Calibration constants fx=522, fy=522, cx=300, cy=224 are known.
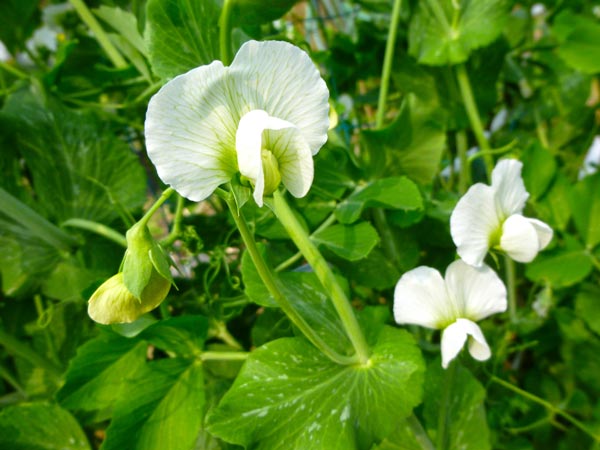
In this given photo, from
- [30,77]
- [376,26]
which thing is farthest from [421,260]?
[30,77]

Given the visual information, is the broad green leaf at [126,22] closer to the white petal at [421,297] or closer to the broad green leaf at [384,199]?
the broad green leaf at [384,199]

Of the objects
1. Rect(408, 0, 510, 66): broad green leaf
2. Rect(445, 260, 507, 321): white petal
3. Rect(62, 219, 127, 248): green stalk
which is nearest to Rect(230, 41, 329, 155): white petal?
Rect(445, 260, 507, 321): white petal

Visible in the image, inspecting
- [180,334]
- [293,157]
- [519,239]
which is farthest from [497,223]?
[180,334]

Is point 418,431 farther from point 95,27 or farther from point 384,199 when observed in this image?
point 95,27

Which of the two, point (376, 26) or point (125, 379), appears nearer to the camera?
point (125, 379)

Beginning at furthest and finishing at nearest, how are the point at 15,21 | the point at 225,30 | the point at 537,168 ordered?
the point at 15,21
the point at 537,168
the point at 225,30

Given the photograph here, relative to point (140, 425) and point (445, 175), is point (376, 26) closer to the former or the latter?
point (445, 175)
